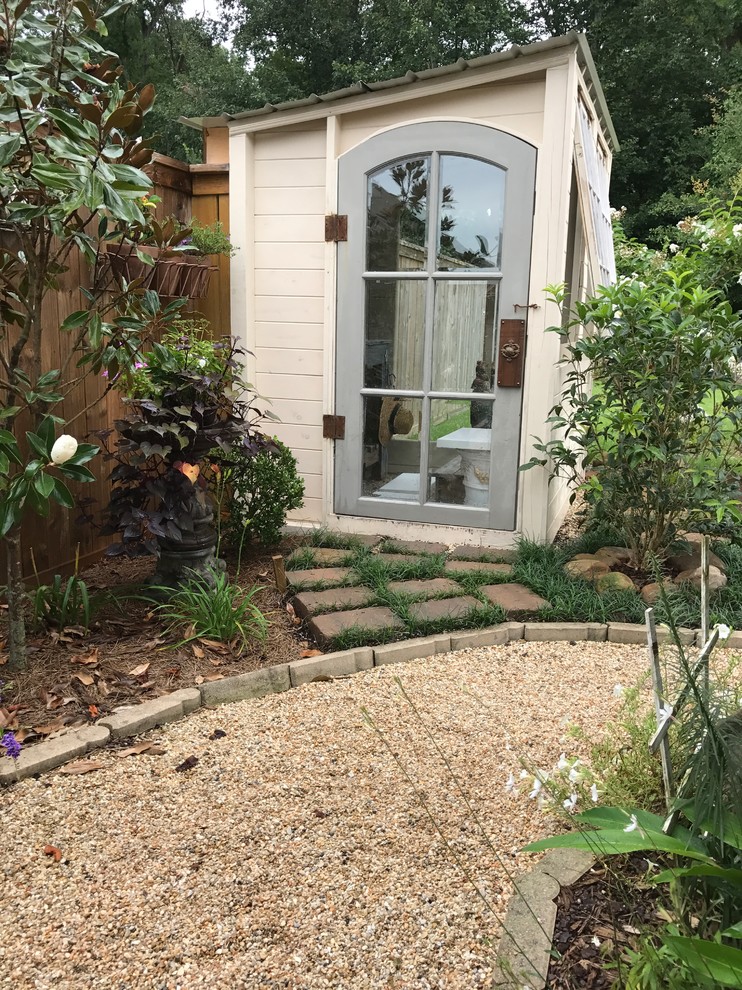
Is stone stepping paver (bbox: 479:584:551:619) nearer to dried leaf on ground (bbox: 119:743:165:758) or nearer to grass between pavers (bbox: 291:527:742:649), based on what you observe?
grass between pavers (bbox: 291:527:742:649)

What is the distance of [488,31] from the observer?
16.3 metres

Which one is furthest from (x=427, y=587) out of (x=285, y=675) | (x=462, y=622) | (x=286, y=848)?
(x=286, y=848)

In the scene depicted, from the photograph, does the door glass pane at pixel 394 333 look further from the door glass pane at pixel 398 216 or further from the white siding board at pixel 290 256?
the white siding board at pixel 290 256

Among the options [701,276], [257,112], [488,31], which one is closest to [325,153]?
[257,112]

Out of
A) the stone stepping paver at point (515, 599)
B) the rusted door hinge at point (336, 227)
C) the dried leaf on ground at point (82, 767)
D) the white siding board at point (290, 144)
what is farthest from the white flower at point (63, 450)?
the white siding board at point (290, 144)

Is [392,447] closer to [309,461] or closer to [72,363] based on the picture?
[309,461]

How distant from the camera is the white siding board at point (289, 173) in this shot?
4328 mm

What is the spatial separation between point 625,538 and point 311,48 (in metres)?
17.1

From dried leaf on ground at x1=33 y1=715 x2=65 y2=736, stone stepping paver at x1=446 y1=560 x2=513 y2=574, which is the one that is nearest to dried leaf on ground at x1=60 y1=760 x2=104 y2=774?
dried leaf on ground at x1=33 y1=715 x2=65 y2=736

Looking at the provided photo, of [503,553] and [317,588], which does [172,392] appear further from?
[503,553]

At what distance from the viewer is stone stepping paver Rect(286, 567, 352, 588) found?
3527 mm

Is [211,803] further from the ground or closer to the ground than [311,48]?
closer to the ground

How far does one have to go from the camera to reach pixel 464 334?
4.14 meters

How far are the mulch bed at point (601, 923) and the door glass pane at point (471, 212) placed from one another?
311 centimetres
